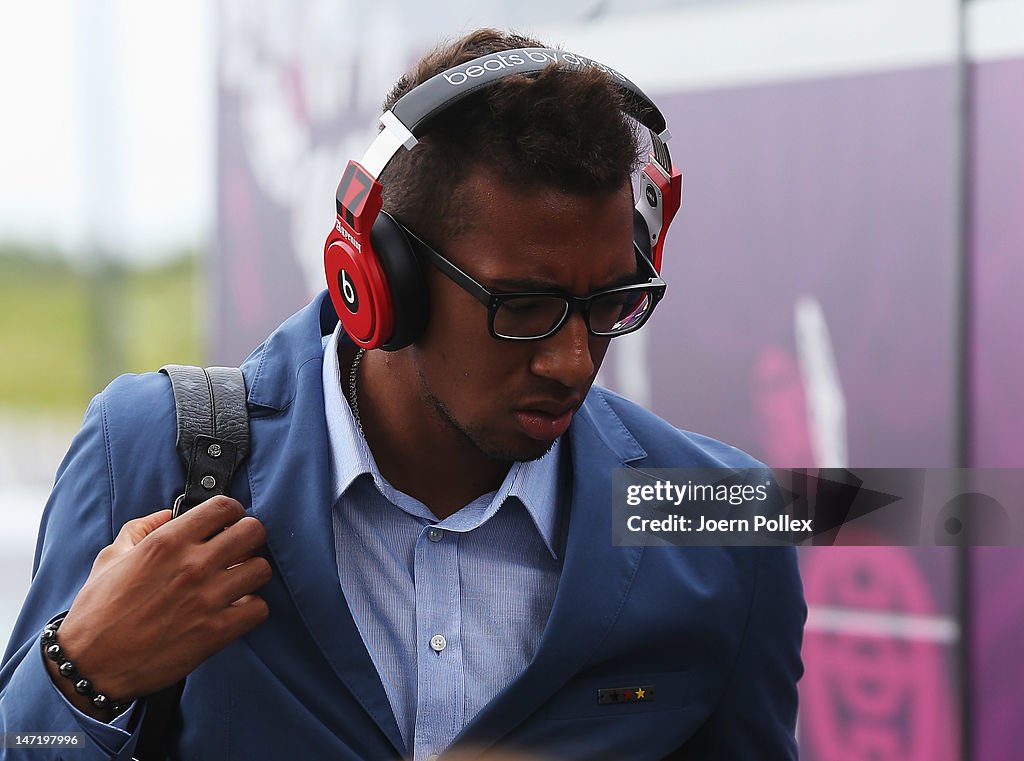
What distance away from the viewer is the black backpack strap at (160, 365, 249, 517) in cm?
143

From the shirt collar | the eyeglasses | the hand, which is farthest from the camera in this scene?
the shirt collar

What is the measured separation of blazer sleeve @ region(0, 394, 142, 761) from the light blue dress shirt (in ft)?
0.97

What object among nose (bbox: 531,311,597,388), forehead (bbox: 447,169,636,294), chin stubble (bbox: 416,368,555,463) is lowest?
chin stubble (bbox: 416,368,555,463)

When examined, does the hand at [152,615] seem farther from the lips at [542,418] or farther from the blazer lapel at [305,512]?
the lips at [542,418]

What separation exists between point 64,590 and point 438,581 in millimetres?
456

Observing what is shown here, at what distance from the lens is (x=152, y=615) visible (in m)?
1.30

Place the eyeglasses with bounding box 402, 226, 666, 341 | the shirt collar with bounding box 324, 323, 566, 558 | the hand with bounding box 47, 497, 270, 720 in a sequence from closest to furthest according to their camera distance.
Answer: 1. the hand with bounding box 47, 497, 270, 720
2. the eyeglasses with bounding box 402, 226, 666, 341
3. the shirt collar with bounding box 324, 323, 566, 558

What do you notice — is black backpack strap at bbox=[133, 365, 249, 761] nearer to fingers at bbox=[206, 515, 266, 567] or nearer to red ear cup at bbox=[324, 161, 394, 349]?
fingers at bbox=[206, 515, 266, 567]

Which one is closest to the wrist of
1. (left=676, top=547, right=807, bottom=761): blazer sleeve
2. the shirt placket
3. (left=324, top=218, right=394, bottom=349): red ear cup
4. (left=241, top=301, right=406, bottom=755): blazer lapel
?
(left=241, top=301, right=406, bottom=755): blazer lapel

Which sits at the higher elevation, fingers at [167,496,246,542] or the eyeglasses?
the eyeglasses

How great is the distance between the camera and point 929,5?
2.28 m

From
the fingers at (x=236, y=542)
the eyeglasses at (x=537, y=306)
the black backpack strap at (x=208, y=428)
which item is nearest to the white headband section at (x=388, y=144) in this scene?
the eyeglasses at (x=537, y=306)

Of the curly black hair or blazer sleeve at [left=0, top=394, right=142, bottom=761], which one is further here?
the curly black hair

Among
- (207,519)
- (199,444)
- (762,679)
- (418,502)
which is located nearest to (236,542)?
(207,519)
